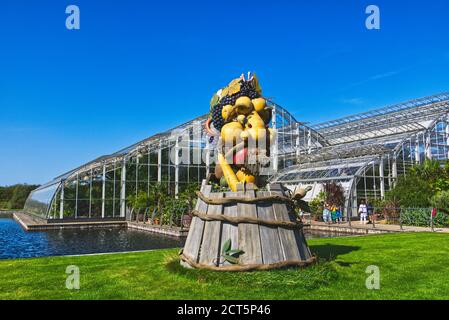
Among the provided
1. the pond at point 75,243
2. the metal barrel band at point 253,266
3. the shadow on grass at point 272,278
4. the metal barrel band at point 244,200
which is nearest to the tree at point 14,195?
the pond at point 75,243

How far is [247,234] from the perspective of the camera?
19.7ft

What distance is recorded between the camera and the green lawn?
5152 mm

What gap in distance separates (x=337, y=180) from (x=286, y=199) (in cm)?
2025

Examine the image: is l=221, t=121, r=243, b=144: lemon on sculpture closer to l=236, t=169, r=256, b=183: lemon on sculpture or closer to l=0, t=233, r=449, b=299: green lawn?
l=236, t=169, r=256, b=183: lemon on sculpture

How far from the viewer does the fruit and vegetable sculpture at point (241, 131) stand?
691cm

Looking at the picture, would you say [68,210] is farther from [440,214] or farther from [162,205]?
[440,214]

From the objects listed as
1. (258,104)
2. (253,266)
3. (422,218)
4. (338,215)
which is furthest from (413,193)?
(253,266)

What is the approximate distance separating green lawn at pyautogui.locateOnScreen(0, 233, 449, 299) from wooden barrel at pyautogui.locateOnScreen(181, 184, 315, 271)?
Result: 0.24 metres

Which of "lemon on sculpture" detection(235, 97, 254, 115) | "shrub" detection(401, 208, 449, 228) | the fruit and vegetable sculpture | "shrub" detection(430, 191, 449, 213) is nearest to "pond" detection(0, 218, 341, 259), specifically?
"shrub" detection(401, 208, 449, 228)

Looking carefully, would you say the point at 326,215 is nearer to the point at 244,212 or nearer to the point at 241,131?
the point at 241,131

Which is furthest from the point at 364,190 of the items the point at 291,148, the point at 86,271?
the point at 86,271

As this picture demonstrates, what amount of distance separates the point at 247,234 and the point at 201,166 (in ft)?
81.0

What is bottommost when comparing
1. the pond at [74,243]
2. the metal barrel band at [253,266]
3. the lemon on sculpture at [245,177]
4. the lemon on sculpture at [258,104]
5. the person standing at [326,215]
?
the pond at [74,243]

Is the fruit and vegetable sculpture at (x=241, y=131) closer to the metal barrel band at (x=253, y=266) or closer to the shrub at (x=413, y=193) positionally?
the metal barrel band at (x=253, y=266)
